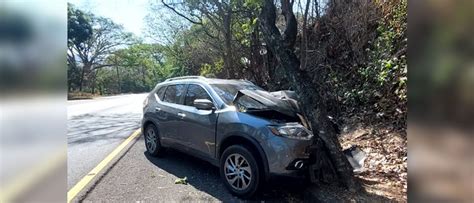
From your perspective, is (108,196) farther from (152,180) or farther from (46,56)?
(46,56)

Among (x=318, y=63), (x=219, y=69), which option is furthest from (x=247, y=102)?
(x=219, y=69)

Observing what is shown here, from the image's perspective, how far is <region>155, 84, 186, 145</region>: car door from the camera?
18.0ft

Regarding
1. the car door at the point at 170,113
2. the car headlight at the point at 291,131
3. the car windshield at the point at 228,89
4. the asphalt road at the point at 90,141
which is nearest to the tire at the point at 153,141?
the car door at the point at 170,113

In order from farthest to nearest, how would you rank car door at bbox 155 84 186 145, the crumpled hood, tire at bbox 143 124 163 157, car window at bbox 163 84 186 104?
tire at bbox 143 124 163 157, car window at bbox 163 84 186 104, car door at bbox 155 84 186 145, the crumpled hood

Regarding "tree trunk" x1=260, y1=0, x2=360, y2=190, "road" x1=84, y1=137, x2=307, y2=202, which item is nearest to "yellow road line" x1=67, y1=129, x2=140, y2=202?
"road" x1=84, y1=137, x2=307, y2=202

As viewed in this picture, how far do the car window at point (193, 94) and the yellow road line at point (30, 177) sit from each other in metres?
3.82

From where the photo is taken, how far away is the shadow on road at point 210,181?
427 centimetres

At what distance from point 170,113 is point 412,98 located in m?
4.75

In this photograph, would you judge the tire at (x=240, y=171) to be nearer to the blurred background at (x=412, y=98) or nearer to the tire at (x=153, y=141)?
the tire at (x=153, y=141)

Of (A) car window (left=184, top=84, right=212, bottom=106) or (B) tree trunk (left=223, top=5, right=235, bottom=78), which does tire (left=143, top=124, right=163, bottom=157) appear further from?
(B) tree trunk (left=223, top=5, right=235, bottom=78)

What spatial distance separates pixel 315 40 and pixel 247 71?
368 cm

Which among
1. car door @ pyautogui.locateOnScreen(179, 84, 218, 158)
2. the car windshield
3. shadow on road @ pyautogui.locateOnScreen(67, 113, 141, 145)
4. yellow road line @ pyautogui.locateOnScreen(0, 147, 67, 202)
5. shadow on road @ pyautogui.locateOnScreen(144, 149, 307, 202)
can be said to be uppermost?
the car windshield

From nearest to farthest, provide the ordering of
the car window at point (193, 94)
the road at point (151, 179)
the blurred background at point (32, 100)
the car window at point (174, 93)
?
the blurred background at point (32, 100), the road at point (151, 179), the car window at point (193, 94), the car window at point (174, 93)

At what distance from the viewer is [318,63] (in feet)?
31.1
